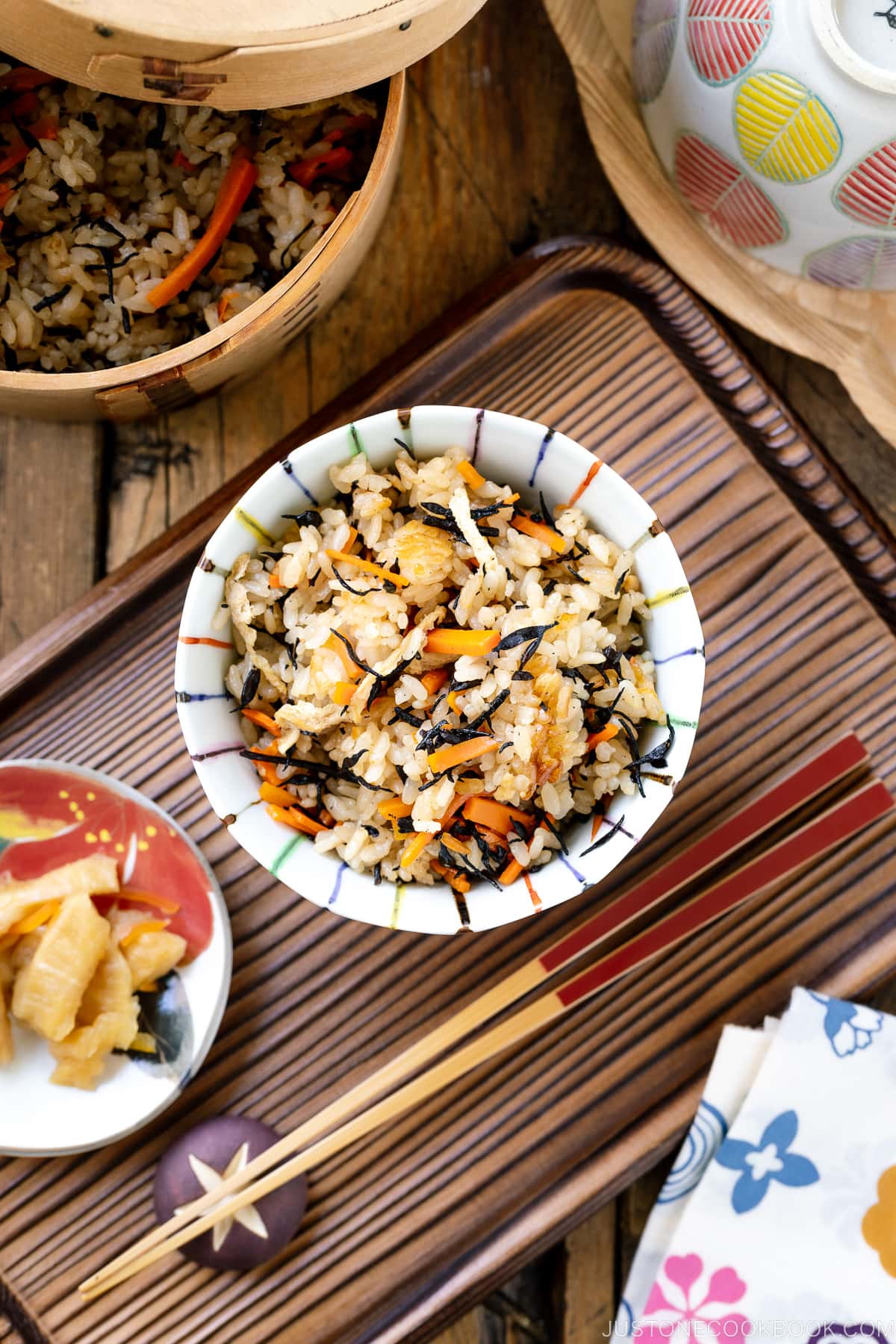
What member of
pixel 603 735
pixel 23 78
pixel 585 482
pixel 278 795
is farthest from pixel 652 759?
pixel 23 78

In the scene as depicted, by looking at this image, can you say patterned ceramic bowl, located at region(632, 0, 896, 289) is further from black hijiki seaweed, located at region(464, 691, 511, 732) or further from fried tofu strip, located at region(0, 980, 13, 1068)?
fried tofu strip, located at region(0, 980, 13, 1068)

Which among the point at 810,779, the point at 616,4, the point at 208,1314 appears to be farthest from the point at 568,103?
the point at 208,1314

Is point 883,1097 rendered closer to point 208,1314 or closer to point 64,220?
point 208,1314

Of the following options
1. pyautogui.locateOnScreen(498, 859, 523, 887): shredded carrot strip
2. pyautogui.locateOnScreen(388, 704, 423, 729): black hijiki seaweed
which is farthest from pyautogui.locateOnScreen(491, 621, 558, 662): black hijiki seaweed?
pyautogui.locateOnScreen(498, 859, 523, 887): shredded carrot strip

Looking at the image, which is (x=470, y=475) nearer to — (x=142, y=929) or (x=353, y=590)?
(x=353, y=590)

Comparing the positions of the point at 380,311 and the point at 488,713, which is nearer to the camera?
the point at 488,713

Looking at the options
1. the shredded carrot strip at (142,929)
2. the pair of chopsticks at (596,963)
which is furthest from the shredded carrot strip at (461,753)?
the shredded carrot strip at (142,929)

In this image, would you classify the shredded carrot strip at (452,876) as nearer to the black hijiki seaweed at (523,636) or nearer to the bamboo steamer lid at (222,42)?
the black hijiki seaweed at (523,636)
